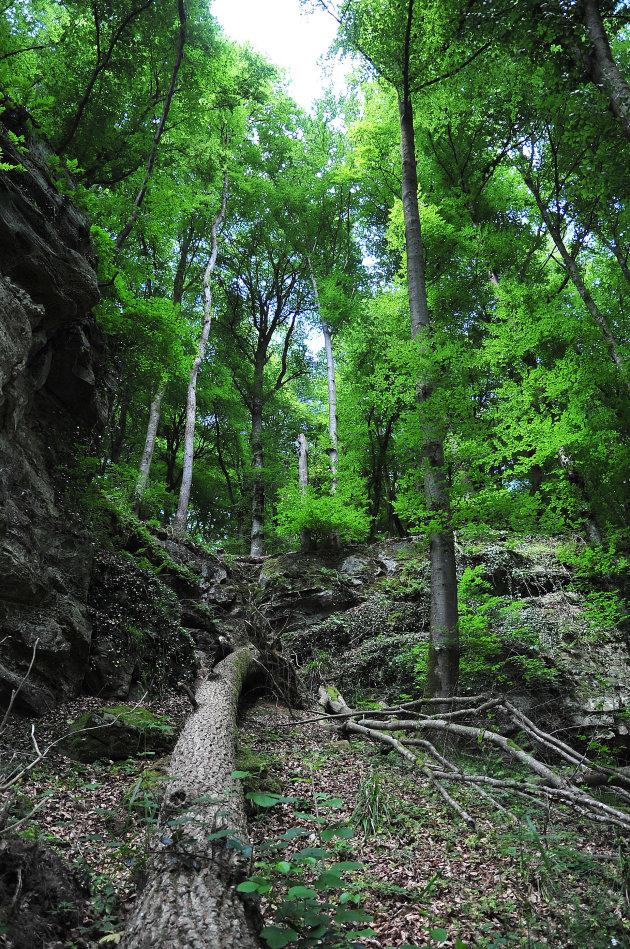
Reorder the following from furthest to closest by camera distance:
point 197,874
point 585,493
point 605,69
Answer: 1. point 585,493
2. point 605,69
3. point 197,874

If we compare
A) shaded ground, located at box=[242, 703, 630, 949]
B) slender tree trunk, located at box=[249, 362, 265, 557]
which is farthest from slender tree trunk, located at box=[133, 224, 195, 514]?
shaded ground, located at box=[242, 703, 630, 949]

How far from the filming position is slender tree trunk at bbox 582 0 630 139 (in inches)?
171

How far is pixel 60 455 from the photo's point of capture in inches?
257

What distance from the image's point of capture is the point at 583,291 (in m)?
8.21

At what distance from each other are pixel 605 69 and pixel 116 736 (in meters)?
8.52

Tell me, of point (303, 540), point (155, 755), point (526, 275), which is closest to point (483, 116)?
point (526, 275)

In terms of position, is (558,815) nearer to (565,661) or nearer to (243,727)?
(243,727)

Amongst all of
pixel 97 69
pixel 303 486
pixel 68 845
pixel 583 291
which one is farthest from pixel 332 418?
pixel 68 845

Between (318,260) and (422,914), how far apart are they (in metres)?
17.7

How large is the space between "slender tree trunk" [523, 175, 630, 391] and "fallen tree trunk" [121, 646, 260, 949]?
7982 mm

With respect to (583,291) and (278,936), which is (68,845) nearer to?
(278,936)

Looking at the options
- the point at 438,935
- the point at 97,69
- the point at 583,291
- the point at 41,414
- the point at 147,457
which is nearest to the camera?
the point at 438,935

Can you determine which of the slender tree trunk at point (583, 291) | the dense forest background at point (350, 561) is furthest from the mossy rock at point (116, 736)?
the slender tree trunk at point (583, 291)

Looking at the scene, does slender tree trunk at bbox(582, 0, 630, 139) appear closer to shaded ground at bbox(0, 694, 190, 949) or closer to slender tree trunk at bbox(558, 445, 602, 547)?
slender tree trunk at bbox(558, 445, 602, 547)
